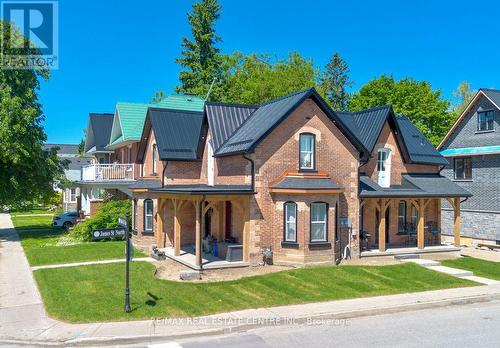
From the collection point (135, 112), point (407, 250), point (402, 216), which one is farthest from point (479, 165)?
point (135, 112)

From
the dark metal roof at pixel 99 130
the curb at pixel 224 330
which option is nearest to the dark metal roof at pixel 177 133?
the curb at pixel 224 330

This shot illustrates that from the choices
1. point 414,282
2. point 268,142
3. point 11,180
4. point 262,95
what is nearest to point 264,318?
point 414,282

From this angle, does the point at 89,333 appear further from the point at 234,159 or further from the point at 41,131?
the point at 41,131

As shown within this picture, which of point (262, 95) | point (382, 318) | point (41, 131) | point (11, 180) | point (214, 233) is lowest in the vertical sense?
point (382, 318)

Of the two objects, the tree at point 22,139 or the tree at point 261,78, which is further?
the tree at point 261,78

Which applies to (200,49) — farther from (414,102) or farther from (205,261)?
(205,261)

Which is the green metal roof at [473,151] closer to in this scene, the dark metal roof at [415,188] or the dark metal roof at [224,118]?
the dark metal roof at [415,188]

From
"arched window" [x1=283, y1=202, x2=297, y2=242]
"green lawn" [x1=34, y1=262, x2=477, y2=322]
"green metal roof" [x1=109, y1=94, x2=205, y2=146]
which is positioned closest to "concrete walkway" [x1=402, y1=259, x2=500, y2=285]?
"green lawn" [x1=34, y1=262, x2=477, y2=322]
